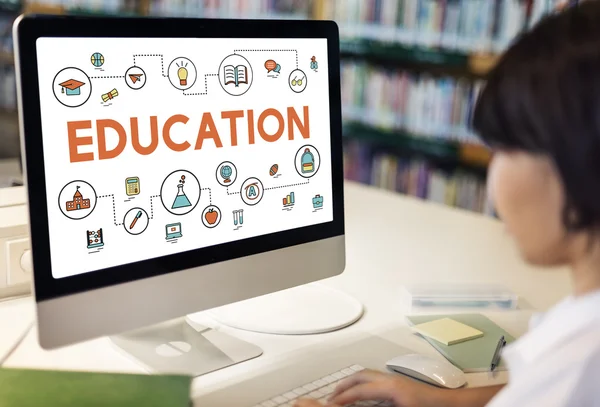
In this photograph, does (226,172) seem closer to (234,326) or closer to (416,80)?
(234,326)

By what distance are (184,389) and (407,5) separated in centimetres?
228

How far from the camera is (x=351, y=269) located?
1306mm

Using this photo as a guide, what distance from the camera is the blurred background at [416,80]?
2578 mm

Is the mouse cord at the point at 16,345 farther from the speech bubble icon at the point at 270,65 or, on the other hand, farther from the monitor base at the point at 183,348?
the speech bubble icon at the point at 270,65

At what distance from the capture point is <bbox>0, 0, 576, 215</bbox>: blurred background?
258 cm

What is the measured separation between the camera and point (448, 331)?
41.2 inches

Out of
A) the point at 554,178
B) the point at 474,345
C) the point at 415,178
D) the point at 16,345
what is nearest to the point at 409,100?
the point at 415,178

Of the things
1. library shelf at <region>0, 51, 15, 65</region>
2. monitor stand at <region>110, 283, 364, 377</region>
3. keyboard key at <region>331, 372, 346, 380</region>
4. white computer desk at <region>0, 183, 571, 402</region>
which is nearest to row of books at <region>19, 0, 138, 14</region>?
library shelf at <region>0, 51, 15, 65</region>

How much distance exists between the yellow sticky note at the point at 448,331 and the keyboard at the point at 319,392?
16cm

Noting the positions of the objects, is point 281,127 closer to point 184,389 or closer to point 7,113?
point 184,389

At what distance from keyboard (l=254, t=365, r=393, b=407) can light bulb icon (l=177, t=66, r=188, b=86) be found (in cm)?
40

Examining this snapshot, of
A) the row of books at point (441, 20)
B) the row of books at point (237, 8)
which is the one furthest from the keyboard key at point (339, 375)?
the row of books at point (237, 8)

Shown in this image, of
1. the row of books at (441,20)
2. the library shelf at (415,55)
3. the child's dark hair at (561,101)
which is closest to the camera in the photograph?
the child's dark hair at (561,101)

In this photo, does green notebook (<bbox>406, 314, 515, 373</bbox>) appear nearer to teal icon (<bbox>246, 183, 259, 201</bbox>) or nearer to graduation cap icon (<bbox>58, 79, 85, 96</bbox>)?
teal icon (<bbox>246, 183, 259, 201</bbox>)
